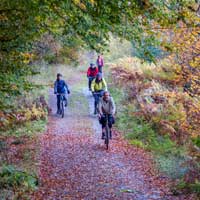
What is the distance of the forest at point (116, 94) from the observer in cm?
778

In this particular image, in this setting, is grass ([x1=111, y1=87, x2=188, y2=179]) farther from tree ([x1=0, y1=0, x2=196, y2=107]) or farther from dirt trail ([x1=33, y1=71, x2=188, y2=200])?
tree ([x1=0, y1=0, x2=196, y2=107])

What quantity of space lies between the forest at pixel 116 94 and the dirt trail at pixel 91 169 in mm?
74

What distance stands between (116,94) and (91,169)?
12.5 m

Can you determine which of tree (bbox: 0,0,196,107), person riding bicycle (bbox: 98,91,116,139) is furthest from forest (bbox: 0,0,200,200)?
person riding bicycle (bbox: 98,91,116,139)

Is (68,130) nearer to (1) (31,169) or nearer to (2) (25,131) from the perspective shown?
(2) (25,131)

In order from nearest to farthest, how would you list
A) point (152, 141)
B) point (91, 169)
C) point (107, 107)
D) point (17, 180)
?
point (17, 180), point (91, 169), point (107, 107), point (152, 141)

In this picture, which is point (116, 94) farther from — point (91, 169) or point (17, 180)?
point (17, 180)

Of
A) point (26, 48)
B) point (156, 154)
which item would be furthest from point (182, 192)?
point (26, 48)

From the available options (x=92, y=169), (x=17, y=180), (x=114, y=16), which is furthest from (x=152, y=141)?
(x=114, y=16)

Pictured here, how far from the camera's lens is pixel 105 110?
1359 cm

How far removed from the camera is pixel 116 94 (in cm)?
2394

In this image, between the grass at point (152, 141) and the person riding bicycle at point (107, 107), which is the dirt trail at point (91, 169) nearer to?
the grass at point (152, 141)

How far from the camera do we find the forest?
7.78 meters

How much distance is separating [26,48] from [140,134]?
666 cm
